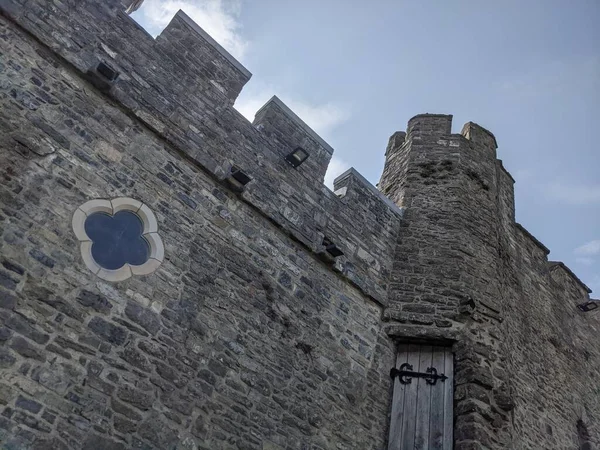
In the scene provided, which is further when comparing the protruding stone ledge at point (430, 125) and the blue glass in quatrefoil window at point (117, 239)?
the protruding stone ledge at point (430, 125)

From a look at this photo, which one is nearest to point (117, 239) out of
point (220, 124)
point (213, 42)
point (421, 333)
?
point (220, 124)

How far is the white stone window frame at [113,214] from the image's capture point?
4.42m

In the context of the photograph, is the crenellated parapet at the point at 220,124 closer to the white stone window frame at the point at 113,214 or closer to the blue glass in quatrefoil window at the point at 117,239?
the white stone window frame at the point at 113,214

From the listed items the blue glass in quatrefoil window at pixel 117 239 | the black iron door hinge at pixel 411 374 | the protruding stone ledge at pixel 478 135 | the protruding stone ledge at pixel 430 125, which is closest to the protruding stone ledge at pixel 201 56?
the blue glass in quatrefoil window at pixel 117 239

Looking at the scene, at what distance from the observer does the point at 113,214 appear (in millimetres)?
4750

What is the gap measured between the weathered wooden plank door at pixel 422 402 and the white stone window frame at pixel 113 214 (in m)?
2.97

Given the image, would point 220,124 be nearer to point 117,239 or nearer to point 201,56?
point 201,56

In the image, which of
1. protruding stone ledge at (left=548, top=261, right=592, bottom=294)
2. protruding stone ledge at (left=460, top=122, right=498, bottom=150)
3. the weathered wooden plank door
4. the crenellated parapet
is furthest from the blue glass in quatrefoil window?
protruding stone ledge at (left=548, top=261, right=592, bottom=294)

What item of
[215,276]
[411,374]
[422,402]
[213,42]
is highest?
[213,42]

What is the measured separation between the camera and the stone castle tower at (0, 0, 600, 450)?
4098 mm

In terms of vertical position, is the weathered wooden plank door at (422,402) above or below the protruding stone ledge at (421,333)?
below

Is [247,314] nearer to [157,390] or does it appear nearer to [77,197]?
[157,390]

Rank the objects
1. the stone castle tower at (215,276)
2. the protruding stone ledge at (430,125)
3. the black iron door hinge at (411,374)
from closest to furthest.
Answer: the stone castle tower at (215,276) < the black iron door hinge at (411,374) < the protruding stone ledge at (430,125)

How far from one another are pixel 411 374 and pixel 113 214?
11.6 feet
